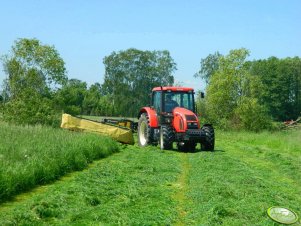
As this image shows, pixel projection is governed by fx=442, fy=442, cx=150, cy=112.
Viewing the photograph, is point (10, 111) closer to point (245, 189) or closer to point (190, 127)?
point (190, 127)

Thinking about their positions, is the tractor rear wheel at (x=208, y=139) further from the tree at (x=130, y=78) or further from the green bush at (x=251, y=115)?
the tree at (x=130, y=78)

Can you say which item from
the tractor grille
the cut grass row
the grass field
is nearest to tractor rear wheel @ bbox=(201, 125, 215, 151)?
the tractor grille

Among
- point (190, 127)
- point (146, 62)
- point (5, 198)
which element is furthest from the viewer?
point (146, 62)

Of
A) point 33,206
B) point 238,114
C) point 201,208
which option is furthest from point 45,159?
point 238,114

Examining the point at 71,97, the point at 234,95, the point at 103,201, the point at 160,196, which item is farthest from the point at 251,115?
the point at 71,97

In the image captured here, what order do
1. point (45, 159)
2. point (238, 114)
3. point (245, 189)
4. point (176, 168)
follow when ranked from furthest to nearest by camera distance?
point (238, 114), point (176, 168), point (45, 159), point (245, 189)

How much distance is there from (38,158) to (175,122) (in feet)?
24.5

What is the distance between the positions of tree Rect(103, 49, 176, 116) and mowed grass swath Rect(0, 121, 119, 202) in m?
49.9

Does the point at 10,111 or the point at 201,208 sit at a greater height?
the point at 10,111

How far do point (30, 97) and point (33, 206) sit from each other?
19747mm

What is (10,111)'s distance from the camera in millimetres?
24500

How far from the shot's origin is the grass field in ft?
19.4

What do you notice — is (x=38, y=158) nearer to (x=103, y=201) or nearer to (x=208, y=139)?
(x=103, y=201)

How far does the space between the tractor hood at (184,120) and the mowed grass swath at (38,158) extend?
10.4ft
